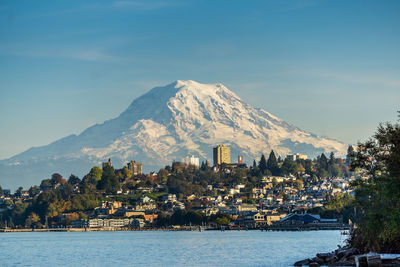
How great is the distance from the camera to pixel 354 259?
191ft

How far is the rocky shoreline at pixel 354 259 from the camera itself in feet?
166

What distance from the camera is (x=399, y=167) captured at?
55594mm

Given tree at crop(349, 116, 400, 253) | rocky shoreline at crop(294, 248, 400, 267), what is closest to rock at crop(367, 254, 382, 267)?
rocky shoreline at crop(294, 248, 400, 267)

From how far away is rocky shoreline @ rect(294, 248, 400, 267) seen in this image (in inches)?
1987

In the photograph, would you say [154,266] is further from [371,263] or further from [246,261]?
[371,263]

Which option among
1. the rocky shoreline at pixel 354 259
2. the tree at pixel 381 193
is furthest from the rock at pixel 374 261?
the tree at pixel 381 193

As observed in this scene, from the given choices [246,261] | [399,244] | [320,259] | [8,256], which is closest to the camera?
[399,244]

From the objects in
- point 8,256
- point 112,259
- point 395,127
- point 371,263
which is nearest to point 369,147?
point 395,127

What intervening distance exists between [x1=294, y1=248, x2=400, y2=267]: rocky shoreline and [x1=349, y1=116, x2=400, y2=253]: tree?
140cm

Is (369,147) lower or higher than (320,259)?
higher

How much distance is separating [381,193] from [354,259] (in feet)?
18.5

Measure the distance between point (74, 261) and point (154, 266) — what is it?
11850mm

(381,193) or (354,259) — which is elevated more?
(381,193)

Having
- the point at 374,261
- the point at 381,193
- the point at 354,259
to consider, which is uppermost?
the point at 381,193
